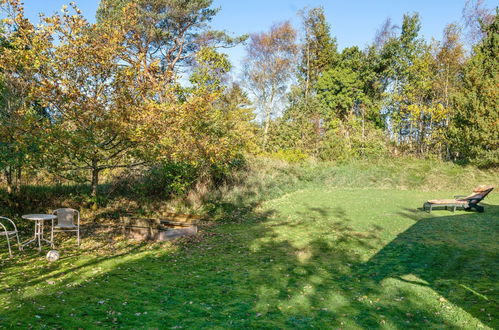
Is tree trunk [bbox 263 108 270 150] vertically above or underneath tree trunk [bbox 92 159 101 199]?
above

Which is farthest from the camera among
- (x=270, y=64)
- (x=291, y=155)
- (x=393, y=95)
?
(x=270, y=64)

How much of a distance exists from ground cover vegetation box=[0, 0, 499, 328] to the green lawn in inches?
1.4

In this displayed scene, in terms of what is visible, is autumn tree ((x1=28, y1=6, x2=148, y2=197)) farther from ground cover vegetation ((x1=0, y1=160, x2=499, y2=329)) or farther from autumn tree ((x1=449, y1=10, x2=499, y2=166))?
autumn tree ((x1=449, y1=10, x2=499, y2=166))

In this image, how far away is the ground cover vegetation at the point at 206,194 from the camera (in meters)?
5.01

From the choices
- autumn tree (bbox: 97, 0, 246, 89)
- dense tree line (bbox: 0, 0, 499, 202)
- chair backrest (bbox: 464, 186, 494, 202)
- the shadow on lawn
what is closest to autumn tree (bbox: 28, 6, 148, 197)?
dense tree line (bbox: 0, 0, 499, 202)

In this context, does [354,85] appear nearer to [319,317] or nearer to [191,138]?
[191,138]

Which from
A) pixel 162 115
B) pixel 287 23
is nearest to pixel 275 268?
pixel 162 115

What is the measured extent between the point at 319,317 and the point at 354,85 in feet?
98.2

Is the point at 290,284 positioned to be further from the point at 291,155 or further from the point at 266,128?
the point at 266,128

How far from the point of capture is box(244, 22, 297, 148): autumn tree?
108 ft

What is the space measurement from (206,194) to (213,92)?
400 centimetres

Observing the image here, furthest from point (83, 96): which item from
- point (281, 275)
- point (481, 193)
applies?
point (481, 193)

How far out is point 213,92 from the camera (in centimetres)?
1400

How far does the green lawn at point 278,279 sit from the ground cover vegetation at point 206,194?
4 centimetres
